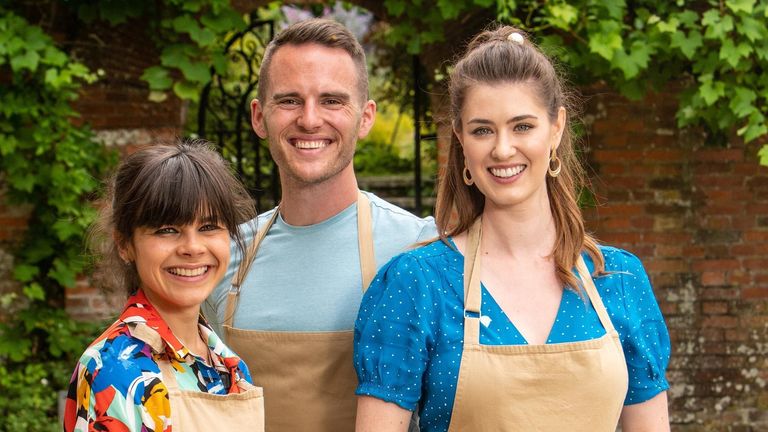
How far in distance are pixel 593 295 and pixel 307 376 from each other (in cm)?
72

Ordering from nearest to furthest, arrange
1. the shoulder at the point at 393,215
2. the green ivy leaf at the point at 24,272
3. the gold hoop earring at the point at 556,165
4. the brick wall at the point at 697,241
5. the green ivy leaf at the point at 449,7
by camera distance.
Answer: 1. the gold hoop earring at the point at 556,165
2. the shoulder at the point at 393,215
3. the green ivy leaf at the point at 449,7
4. the green ivy leaf at the point at 24,272
5. the brick wall at the point at 697,241

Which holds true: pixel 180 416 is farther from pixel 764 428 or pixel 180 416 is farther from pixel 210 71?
pixel 764 428

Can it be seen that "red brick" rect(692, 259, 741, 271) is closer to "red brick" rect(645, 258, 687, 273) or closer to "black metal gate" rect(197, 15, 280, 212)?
"red brick" rect(645, 258, 687, 273)

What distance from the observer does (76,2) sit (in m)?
5.04

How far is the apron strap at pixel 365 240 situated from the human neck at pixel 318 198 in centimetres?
4

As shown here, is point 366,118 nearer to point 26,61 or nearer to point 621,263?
point 621,263

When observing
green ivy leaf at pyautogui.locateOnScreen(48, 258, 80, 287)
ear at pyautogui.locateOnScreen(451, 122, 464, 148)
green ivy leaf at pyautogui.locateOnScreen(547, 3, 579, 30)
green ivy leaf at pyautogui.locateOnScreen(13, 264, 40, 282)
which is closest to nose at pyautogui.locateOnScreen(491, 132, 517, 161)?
ear at pyautogui.locateOnScreen(451, 122, 464, 148)

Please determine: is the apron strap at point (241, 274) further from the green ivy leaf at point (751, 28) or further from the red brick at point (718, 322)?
the red brick at point (718, 322)

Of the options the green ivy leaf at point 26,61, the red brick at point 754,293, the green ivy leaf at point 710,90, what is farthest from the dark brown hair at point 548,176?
the red brick at point 754,293

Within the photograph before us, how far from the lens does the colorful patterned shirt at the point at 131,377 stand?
1.83 meters

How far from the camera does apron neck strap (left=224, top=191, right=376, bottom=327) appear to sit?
2381mm

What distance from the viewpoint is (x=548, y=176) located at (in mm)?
2330

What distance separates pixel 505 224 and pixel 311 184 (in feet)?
1.72

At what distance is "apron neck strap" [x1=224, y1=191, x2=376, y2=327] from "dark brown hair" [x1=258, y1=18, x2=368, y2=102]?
296mm
